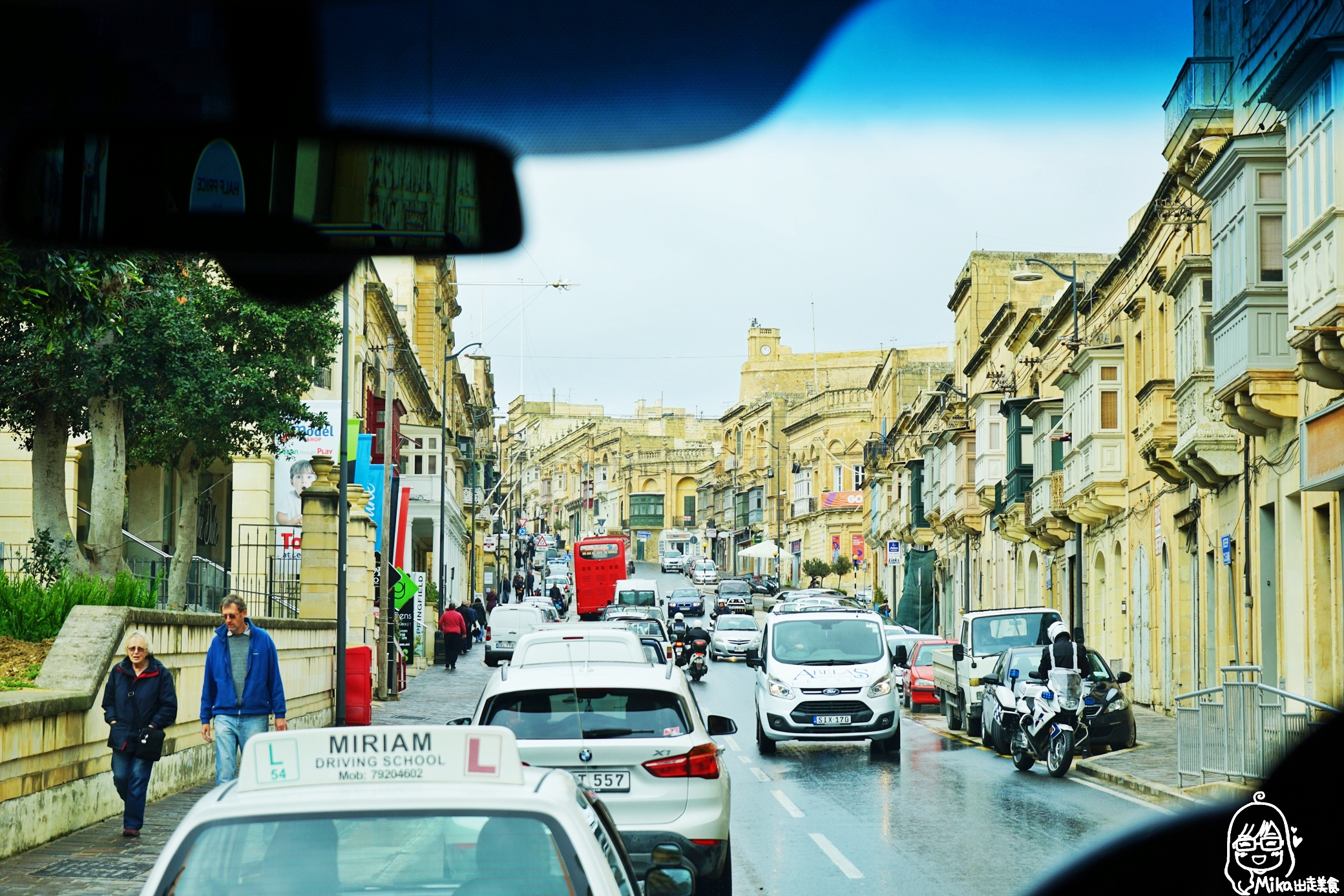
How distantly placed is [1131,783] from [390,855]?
49.2ft

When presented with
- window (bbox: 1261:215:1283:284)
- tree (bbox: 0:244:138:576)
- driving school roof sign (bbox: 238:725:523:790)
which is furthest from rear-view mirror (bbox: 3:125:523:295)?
window (bbox: 1261:215:1283:284)

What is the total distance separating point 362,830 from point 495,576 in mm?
82734

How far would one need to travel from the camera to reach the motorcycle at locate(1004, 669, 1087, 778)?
1948 centimetres

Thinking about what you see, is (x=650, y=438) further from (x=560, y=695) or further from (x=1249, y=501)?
(x=560, y=695)

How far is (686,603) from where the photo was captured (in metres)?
76.5

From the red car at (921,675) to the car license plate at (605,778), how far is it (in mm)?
23215

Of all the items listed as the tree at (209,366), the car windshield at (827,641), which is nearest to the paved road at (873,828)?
the car windshield at (827,641)

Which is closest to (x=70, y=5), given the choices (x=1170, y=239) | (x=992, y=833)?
(x=992, y=833)

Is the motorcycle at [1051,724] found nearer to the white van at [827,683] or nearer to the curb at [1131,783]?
the curb at [1131,783]

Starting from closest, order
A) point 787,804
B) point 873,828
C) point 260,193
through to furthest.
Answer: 1. point 260,193
2. point 873,828
3. point 787,804

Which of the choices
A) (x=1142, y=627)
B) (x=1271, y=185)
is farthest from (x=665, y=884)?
(x=1142, y=627)

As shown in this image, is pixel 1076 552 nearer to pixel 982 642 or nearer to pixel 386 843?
pixel 982 642

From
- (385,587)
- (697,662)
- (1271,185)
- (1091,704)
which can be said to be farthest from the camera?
(697,662)

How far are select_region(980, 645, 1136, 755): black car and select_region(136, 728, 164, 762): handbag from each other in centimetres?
1232
